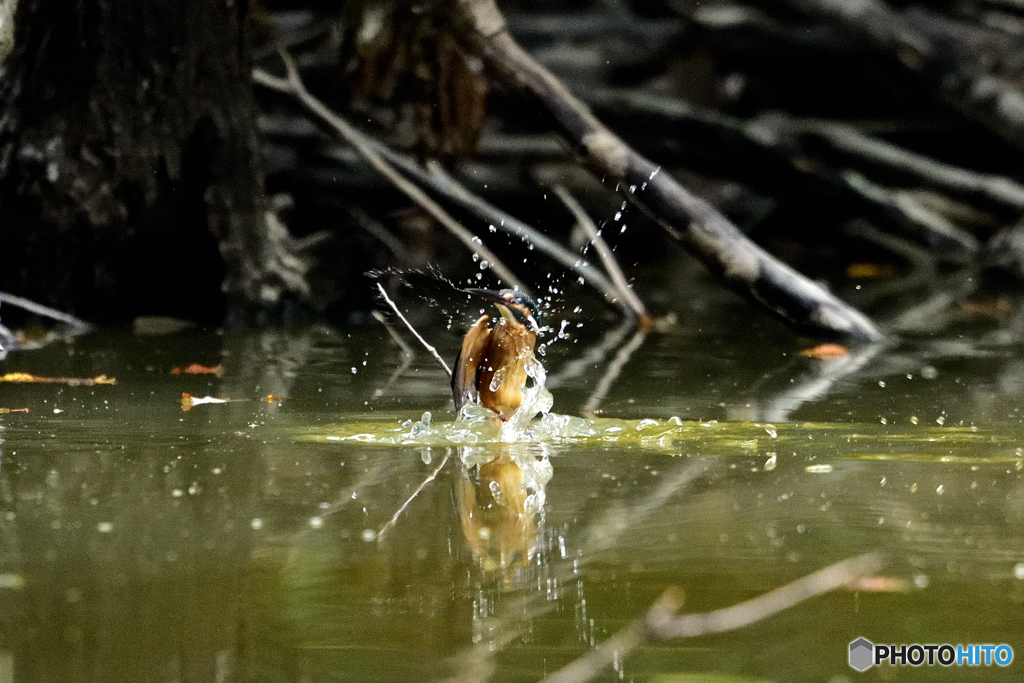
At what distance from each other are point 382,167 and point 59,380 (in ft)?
7.19

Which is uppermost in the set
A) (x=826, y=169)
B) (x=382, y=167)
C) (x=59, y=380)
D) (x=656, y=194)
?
(x=826, y=169)

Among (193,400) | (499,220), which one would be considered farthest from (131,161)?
(193,400)

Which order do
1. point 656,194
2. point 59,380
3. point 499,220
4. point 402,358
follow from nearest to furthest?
1. point 59,380
2. point 402,358
3. point 656,194
4. point 499,220

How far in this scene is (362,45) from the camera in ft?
20.2

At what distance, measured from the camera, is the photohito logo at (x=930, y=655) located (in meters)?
2.10

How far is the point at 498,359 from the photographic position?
12.8 feet

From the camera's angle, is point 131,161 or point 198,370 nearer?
point 198,370

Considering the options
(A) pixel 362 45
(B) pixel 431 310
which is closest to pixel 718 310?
(B) pixel 431 310

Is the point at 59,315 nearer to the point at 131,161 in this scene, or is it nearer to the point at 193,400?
the point at 131,161

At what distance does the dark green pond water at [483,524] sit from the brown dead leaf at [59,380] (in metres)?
0.09

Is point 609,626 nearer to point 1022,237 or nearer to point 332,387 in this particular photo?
point 332,387

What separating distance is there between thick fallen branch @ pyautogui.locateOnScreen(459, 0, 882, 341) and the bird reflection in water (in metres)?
2.16

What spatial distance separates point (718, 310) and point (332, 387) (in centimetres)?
302

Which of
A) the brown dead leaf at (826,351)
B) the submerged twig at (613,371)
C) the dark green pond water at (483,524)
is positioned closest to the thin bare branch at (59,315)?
the dark green pond water at (483,524)
